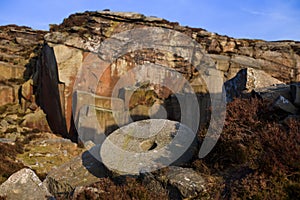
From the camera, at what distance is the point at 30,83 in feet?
90.2

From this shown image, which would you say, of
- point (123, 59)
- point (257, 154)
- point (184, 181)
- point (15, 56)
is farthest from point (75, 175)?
point (15, 56)

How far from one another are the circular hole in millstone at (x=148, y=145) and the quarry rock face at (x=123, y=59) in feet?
39.4

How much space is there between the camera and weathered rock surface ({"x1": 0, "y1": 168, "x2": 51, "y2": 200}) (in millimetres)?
7236

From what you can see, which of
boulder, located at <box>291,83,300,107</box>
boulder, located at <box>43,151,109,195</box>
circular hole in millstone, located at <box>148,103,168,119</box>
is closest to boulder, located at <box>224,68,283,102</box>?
boulder, located at <box>291,83,300,107</box>

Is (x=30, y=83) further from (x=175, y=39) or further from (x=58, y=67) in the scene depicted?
(x=175, y=39)

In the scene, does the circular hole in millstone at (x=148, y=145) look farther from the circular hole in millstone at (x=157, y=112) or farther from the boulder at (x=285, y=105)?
the circular hole in millstone at (x=157, y=112)

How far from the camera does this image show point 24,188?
24.4 feet

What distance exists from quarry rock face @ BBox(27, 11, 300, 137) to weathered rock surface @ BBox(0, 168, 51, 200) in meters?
12.5

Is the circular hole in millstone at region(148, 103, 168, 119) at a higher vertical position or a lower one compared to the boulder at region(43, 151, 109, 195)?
higher

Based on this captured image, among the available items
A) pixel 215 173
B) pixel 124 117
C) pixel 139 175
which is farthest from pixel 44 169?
pixel 215 173

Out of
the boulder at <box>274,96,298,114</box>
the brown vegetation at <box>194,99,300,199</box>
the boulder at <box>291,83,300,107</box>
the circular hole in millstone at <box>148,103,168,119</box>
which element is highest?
the boulder at <box>291,83,300,107</box>

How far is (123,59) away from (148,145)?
55.3 feet

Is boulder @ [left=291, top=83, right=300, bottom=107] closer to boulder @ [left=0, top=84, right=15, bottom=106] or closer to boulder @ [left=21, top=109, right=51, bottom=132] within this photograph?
boulder @ [left=21, top=109, right=51, bottom=132]

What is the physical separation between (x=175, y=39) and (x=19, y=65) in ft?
52.2
